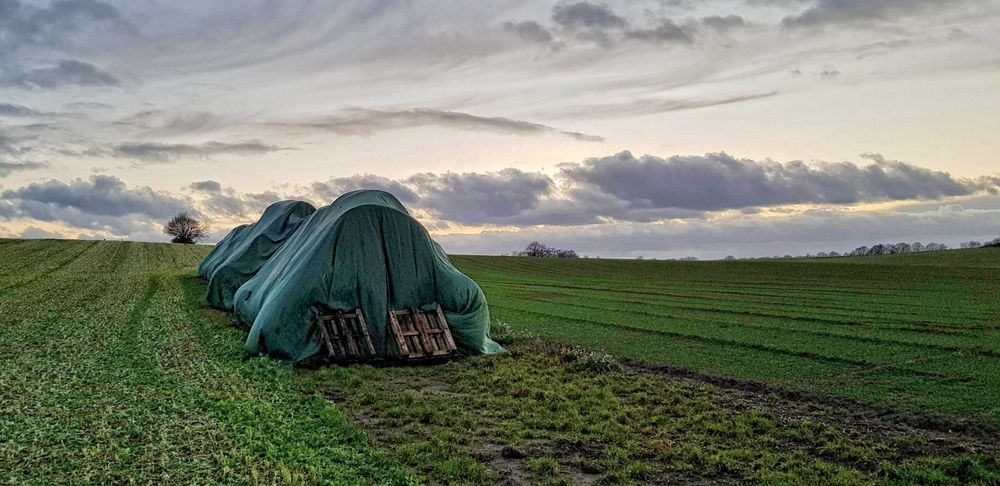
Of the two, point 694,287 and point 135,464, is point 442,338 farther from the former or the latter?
point 694,287

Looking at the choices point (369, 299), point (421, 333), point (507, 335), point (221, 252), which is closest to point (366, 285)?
point (369, 299)

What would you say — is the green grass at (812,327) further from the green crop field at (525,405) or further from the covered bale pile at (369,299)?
the covered bale pile at (369,299)

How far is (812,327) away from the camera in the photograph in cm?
2528

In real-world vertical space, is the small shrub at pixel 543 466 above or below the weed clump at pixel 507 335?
below

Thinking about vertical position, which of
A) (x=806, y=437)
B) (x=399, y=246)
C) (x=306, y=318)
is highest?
(x=399, y=246)

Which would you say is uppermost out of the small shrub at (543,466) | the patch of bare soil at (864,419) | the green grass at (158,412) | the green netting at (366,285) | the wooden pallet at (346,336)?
the green netting at (366,285)

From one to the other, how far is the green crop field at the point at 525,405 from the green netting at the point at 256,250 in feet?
6.79

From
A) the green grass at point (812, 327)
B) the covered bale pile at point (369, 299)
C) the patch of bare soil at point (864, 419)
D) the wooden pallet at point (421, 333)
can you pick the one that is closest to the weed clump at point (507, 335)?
the green grass at point (812, 327)

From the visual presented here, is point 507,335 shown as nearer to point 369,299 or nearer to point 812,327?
point 369,299

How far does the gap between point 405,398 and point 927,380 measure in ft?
38.5

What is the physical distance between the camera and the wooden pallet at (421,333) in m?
16.8

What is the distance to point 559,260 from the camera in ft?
277

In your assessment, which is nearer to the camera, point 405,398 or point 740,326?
point 405,398

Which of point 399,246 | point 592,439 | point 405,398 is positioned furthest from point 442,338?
point 592,439
